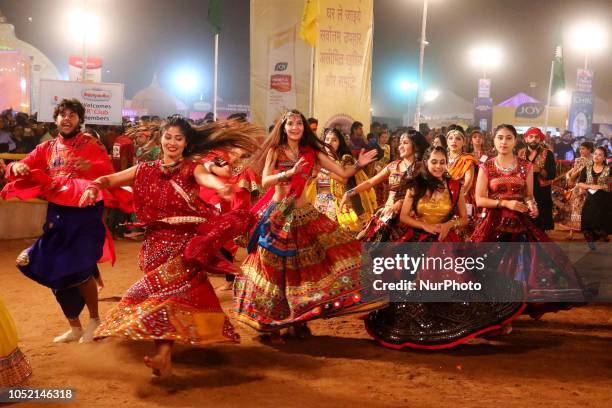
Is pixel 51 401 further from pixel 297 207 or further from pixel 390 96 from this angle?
pixel 390 96

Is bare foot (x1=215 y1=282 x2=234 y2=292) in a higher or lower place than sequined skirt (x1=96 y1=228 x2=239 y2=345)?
lower

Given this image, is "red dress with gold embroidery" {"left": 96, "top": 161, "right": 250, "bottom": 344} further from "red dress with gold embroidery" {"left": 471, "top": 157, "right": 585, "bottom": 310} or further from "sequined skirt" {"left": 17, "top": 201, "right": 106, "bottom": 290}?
"red dress with gold embroidery" {"left": 471, "top": 157, "right": 585, "bottom": 310}

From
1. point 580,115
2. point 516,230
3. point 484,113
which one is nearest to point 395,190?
point 516,230

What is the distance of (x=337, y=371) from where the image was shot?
547 cm

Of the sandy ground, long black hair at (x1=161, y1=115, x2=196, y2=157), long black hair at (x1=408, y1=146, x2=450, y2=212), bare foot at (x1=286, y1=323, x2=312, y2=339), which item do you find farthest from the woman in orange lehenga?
long black hair at (x1=161, y1=115, x2=196, y2=157)

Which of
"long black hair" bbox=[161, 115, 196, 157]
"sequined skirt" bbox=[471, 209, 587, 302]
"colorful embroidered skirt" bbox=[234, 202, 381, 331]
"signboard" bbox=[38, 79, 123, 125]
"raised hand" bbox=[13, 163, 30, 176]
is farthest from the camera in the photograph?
"signboard" bbox=[38, 79, 123, 125]

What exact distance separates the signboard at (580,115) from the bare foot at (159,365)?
26.4 metres

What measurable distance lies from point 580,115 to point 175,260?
87.0 ft

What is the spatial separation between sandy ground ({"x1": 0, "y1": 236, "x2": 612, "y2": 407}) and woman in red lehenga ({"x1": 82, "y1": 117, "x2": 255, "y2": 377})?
347 millimetres

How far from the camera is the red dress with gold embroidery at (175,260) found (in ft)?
16.6

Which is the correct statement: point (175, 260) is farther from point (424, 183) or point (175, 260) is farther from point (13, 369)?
point (424, 183)

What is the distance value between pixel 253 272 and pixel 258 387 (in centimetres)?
154

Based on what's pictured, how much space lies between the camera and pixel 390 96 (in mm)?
51531

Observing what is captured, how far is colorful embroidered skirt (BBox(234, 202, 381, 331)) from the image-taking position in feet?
19.9
